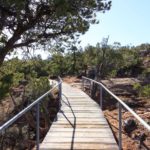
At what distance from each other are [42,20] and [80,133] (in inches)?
363

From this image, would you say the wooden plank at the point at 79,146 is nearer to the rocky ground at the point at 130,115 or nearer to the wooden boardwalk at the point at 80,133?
the wooden boardwalk at the point at 80,133

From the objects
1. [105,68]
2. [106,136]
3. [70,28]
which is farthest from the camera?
[105,68]

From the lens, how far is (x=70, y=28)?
1912 centimetres

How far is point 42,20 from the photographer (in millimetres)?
18062

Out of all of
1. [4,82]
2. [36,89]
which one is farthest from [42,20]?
[36,89]

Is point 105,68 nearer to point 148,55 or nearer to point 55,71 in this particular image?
point 55,71

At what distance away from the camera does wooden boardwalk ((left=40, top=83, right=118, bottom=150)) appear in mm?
8500

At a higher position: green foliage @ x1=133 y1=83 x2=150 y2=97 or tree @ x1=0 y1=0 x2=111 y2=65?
tree @ x1=0 y1=0 x2=111 y2=65

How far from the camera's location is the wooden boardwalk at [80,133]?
335 inches

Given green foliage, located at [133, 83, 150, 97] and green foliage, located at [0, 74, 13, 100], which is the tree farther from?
green foliage, located at [133, 83, 150, 97]

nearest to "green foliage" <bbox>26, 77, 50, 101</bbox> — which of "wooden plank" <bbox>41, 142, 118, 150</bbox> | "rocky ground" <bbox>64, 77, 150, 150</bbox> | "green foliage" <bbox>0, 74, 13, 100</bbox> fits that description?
"green foliage" <bbox>0, 74, 13, 100</bbox>

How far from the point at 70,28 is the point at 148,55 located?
43.6 meters

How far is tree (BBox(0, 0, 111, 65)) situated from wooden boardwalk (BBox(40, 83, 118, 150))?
4.70 meters

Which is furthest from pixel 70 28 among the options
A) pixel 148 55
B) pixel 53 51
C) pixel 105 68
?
pixel 148 55
